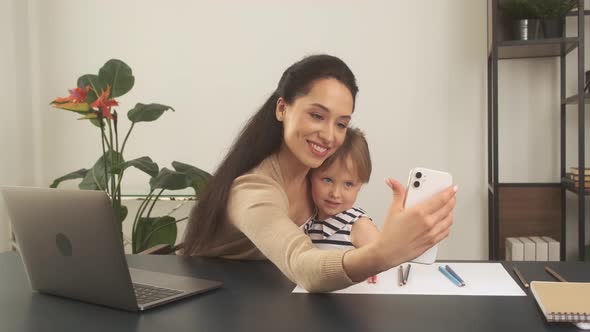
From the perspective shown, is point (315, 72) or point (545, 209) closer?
point (315, 72)

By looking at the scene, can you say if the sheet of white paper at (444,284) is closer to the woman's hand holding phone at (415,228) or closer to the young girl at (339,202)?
the woman's hand holding phone at (415,228)

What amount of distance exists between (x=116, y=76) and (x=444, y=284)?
6.03ft

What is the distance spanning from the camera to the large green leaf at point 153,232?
2451 mm

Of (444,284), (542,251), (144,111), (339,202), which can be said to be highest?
(144,111)

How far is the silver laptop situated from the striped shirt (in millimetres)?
514

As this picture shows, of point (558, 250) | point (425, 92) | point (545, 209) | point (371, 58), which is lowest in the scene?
point (558, 250)

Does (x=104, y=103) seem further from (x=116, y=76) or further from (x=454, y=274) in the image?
(x=454, y=274)

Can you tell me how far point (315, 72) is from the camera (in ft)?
4.26

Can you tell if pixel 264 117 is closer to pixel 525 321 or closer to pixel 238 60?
pixel 525 321

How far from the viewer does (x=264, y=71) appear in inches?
116

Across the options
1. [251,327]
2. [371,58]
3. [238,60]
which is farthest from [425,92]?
[251,327]

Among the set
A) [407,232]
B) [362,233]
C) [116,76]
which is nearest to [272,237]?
[407,232]

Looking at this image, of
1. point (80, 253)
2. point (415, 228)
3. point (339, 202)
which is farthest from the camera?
point (339, 202)

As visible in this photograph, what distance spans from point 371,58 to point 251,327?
224 centimetres
